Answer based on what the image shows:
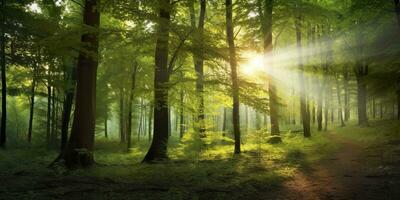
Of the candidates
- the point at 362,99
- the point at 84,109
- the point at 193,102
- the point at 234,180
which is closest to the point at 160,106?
the point at 193,102

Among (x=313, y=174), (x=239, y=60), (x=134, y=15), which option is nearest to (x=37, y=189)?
(x=134, y=15)

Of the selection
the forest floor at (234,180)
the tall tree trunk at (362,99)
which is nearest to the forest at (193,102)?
the forest floor at (234,180)

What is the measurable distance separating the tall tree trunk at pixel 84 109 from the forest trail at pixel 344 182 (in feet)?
24.5

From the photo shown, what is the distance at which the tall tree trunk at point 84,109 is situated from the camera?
511 inches

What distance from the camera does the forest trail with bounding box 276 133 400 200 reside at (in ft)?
27.5

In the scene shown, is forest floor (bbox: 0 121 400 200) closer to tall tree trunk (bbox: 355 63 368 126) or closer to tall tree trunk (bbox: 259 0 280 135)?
tall tree trunk (bbox: 259 0 280 135)

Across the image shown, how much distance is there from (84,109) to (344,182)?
9.18 metres

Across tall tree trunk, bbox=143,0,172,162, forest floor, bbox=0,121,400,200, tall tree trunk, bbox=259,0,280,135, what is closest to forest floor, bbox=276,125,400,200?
forest floor, bbox=0,121,400,200

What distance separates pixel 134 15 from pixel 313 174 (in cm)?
808

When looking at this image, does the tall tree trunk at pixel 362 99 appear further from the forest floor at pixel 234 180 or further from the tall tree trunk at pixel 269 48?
the forest floor at pixel 234 180

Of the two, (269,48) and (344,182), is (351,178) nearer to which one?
(344,182)

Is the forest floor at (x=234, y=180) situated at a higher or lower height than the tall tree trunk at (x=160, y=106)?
lower

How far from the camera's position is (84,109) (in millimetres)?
13305

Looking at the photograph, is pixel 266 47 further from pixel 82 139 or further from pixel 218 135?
pixel 82 139
